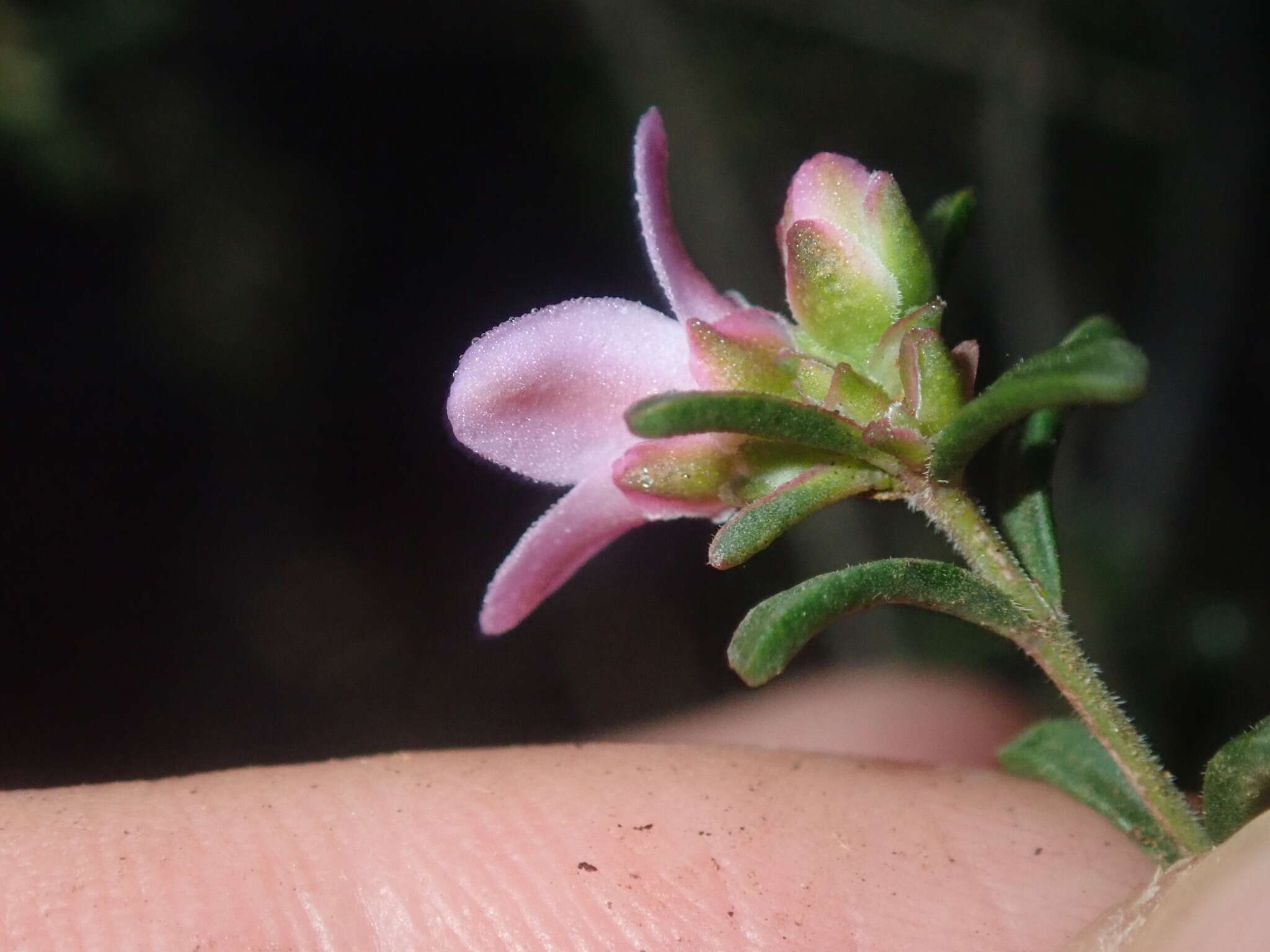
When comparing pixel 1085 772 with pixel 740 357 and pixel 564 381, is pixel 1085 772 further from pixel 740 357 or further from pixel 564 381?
pixel 564 381

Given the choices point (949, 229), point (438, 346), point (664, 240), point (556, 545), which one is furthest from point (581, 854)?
point (438, 346)

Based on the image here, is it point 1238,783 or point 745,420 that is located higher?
point 745,420

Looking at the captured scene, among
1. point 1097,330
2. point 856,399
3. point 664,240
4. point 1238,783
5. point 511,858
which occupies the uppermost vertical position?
point 664,240

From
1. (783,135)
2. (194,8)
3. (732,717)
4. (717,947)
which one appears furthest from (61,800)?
(783,135)

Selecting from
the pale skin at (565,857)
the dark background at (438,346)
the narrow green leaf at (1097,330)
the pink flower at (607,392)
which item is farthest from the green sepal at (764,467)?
the dark background at (438,346)

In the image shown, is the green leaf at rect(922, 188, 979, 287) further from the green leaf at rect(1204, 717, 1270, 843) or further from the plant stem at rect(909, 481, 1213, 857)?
the green leaf at rect(1204, 717, 1270, 843)
